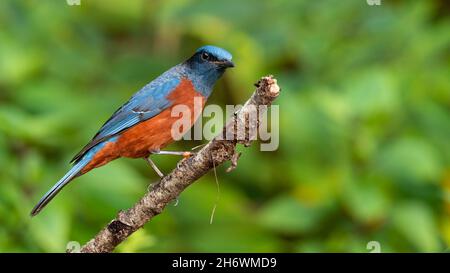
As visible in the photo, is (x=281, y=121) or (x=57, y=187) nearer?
(x=57, y=187)

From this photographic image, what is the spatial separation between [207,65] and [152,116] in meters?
0.60

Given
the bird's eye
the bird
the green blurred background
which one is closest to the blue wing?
the bird

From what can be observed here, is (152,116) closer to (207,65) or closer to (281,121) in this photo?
(207,65)

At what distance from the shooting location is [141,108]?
659 centimetres

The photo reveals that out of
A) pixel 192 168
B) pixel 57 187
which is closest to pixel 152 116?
pixel 57 187

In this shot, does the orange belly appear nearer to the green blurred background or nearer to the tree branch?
the green blurred background

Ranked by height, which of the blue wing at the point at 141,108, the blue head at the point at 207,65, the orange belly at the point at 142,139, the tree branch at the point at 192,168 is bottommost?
the tree branch at the point at 192,168

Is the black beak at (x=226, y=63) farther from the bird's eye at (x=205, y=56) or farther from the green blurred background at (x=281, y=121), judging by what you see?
the green blurred background at (x=281, y=121)

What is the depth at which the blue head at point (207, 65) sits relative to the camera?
21.1 feet

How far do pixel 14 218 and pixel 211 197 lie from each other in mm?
2508

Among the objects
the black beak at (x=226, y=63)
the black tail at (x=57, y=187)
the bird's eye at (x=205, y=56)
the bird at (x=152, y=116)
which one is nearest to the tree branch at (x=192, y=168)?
the black tail at (x=57, y=187)

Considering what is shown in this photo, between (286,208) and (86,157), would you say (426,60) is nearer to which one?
(286,208)

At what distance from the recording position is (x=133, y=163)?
9.06 metres

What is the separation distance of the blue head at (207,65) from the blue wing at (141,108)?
0.17 metres
